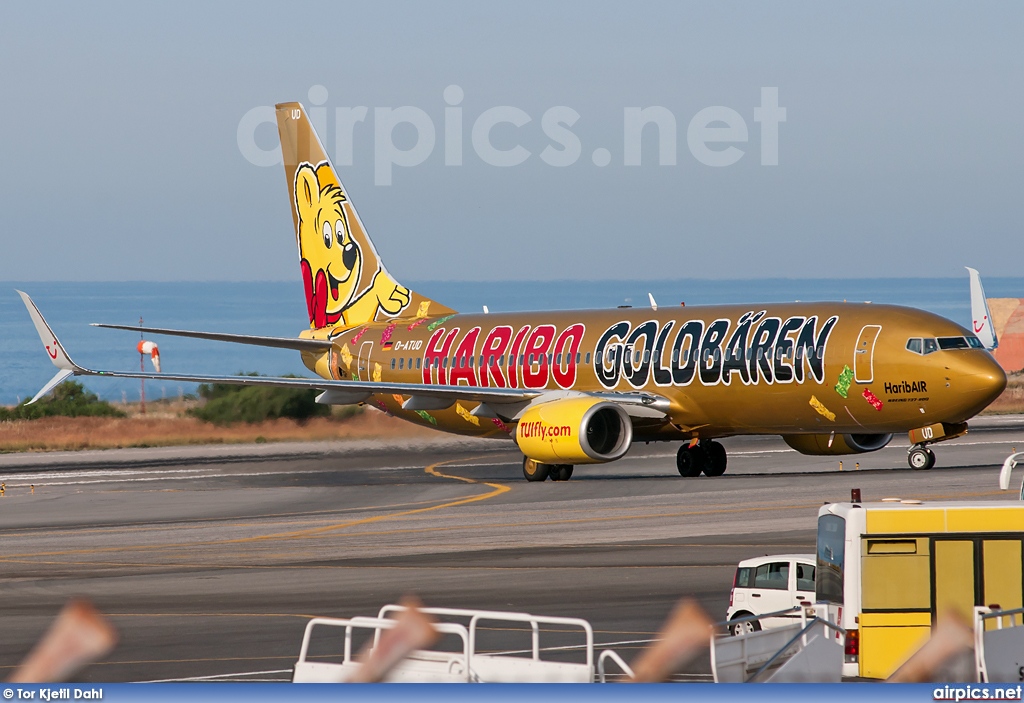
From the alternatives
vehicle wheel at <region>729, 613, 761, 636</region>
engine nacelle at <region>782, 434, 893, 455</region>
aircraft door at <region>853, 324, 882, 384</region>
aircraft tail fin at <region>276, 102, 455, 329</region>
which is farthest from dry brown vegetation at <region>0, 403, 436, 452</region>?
vehicle wheel at <region>729, 613, 761, 636</region>

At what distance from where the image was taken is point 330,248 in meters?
53.4

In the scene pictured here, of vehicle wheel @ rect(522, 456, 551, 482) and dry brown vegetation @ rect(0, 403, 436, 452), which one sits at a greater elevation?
dry brown vegetation @ rect(0, 403, 436, 452)

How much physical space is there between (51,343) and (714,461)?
1954 cm

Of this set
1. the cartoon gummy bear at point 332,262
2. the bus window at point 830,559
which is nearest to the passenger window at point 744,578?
the bus window at point 830,559

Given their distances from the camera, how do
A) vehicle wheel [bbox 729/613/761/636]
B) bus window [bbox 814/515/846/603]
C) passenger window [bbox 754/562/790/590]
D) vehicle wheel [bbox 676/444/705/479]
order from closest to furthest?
bus window [bbox 814/515/846/603], vehicle wheel [bbox 729/613/761/636], passenger window [bbox 754/562/790/590], vehicle wheel [bbox 676/444/705/479]

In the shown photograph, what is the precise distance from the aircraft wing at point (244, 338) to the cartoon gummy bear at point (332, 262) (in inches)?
61.9

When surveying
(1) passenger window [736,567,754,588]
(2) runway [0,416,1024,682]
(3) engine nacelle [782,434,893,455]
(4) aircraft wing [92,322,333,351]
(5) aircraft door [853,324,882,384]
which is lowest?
(2) runway [0,416,1024,682]

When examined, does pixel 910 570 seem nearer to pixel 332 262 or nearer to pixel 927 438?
pixel 927 438

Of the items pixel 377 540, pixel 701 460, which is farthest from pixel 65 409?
pixel 377 540

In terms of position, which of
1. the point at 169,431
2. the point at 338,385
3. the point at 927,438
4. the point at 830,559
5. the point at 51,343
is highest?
the point at 51,343

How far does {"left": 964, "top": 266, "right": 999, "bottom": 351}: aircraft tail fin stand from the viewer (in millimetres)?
57250

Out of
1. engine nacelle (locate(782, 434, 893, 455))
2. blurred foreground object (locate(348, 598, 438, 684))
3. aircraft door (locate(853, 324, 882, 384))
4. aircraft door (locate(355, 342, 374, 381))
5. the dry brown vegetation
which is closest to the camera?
blurred foreground object (locate(348, 598, 438, 684))

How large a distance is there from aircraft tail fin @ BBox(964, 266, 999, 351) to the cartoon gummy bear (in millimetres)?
22603

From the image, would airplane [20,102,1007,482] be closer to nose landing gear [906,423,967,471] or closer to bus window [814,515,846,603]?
nose landing gear [906,423,967,471]
